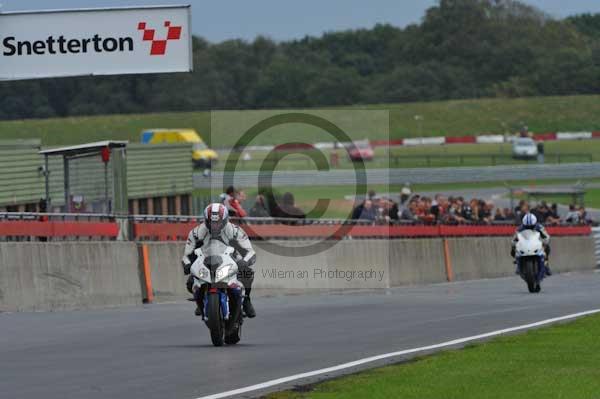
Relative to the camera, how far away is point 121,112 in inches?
3935

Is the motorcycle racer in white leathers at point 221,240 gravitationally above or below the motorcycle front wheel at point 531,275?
above

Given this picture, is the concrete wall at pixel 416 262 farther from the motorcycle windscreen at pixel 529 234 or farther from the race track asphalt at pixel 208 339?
the race track asphalt at pixel 208 339

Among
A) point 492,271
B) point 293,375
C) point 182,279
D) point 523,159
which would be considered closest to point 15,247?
point 182,279

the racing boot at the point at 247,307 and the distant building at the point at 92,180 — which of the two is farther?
the distant building at the point at 92,180

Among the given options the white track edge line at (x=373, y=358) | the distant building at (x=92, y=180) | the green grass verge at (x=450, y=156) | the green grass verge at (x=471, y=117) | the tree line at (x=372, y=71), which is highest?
the tree line at (x=372, y=71)

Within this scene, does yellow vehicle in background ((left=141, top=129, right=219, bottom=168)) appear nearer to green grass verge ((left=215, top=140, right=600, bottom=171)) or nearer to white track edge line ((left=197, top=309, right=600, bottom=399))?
green grass verge ((left=215, top=140, right=600, bottom=171))

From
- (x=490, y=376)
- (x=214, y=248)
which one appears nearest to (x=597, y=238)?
(x=214, y=248)

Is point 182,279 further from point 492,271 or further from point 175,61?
point 492,271

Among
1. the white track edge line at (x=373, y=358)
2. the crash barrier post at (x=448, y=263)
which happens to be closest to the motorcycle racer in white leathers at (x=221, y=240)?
the white track edge line at (x=373, y=358)

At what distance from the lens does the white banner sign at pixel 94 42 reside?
2308 cm

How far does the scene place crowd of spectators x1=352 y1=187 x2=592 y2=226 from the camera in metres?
31.6

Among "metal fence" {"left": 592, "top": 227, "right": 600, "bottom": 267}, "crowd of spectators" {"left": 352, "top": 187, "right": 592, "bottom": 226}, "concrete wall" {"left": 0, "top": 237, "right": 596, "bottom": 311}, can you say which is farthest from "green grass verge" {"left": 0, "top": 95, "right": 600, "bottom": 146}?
"concrete wall" {"left": 0, "top": 237, "right": 596, "bottom": 311}

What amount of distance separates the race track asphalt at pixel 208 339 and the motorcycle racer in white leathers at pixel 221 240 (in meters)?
0.58

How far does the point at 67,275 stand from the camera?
20094 millimetres
